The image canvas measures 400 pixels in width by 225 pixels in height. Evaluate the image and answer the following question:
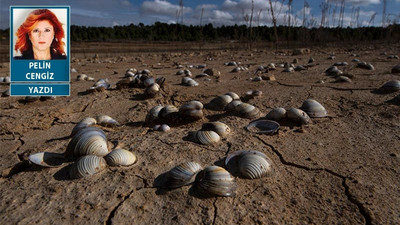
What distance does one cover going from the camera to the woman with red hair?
5336mm

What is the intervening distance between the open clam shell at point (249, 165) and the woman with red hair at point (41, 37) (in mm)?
4872

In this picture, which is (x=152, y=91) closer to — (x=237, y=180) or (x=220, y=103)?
(x=220, y=103)

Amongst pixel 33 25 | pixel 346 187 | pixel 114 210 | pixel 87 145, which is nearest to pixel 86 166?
pixel 87 145

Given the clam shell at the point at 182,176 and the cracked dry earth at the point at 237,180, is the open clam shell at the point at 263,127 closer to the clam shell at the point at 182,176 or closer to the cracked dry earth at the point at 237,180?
the cracked dry earth at the point at 237,180

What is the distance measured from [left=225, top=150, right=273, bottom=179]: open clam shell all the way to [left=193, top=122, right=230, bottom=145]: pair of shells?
0.33m

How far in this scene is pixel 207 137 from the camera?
2404mm

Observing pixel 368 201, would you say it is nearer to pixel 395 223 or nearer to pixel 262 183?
pixel 395 223

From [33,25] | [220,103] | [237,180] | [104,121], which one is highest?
[33,25]

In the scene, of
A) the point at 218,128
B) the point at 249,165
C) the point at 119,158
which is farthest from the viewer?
the point at 218,128


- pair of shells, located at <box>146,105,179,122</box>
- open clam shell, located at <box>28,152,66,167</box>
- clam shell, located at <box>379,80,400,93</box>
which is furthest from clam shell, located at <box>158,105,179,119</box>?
clam shell, located at <box>379,80,400,93</box>

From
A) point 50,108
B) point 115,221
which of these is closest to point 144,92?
point 50,108

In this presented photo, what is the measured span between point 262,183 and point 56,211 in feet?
4.22

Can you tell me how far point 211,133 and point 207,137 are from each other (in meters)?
0.06

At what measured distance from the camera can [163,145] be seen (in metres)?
2.38
